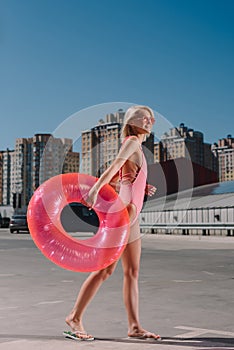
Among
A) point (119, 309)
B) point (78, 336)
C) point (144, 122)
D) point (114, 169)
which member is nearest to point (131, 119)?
point (144, 122)

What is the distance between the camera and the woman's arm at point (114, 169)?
497 centimetres

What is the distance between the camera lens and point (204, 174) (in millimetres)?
53219

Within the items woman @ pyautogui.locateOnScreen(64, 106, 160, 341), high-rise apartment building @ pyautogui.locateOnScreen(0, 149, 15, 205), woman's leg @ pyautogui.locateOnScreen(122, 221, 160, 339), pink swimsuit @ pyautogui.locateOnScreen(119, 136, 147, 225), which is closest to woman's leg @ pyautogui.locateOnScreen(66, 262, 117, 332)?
Answer: woman @ pyautogui.locateOnScreen(64, 106, 160, 341)

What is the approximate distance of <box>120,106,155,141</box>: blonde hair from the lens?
521cm

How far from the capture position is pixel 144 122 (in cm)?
522

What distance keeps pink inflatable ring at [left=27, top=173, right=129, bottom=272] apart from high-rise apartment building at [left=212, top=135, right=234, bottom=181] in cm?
9768

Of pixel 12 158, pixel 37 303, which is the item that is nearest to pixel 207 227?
pixel 37 303

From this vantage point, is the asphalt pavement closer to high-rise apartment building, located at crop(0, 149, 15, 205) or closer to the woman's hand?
the woman's hand

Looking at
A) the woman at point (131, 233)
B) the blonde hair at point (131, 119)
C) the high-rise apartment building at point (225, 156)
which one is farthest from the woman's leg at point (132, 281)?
the high-rise apartment building at point (225, 156)

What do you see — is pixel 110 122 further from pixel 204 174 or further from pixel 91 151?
pixel 204 174

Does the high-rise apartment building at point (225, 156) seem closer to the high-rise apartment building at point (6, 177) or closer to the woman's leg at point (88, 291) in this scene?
the high-rise apartment building at point (6, 177)

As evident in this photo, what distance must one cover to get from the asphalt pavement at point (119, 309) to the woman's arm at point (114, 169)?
1.24 m

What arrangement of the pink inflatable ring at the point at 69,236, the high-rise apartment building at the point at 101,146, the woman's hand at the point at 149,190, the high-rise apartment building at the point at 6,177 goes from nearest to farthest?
the pink inflatable ring at the point at 69,236, the woman's hand at the point at 149,190, the high-rise apartment building at the point at 101,146, the high-rise apartment building at the point at 6,177

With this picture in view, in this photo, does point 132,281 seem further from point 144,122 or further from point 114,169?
point 144,122
